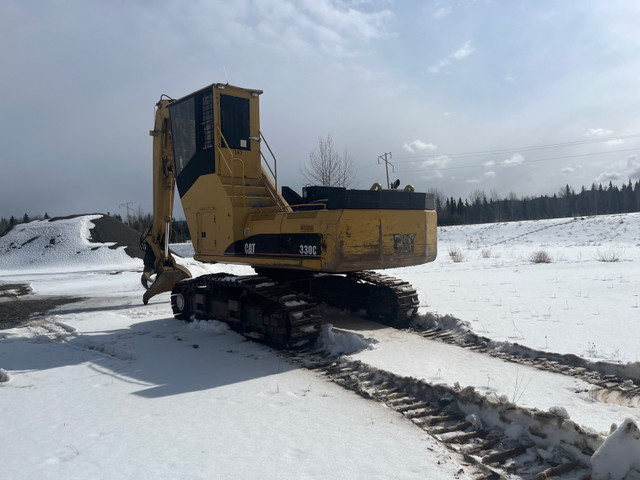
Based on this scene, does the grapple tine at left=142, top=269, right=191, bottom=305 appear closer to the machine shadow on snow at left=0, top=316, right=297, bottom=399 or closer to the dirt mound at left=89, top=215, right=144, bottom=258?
the machine shadow on snow at left=0, top=316, right=297, bottom=399

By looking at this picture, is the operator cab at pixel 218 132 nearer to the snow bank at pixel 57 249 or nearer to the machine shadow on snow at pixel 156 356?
the machine shadow on snow at pixel 156 356

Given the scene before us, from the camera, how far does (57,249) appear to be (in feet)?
83.7

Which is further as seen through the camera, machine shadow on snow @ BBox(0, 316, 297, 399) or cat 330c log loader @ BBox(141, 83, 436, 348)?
cat 330c log loader @ BBox(141, 83, 436, 348)

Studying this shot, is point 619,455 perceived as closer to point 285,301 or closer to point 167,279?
point 285,301

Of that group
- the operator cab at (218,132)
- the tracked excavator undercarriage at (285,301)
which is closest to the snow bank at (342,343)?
the tracked excavator undercarriage at (285,301)

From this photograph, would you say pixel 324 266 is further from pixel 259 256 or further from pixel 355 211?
pixel 259 256

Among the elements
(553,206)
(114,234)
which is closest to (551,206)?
(553,206)

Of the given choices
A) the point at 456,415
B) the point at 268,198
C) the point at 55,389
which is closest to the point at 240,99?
the point at 268,198

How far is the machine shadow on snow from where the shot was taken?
5531mm

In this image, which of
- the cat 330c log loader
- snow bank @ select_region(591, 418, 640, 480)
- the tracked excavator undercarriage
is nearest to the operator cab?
the cat 330c log loader

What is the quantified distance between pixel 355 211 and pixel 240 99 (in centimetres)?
321

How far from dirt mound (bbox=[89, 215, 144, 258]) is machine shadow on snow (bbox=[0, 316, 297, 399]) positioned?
18.1 meters

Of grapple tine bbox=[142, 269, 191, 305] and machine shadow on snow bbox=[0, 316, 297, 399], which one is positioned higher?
grapple tine bbox=[142, 269, 191, 305]

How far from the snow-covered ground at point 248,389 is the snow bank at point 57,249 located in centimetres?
1374
